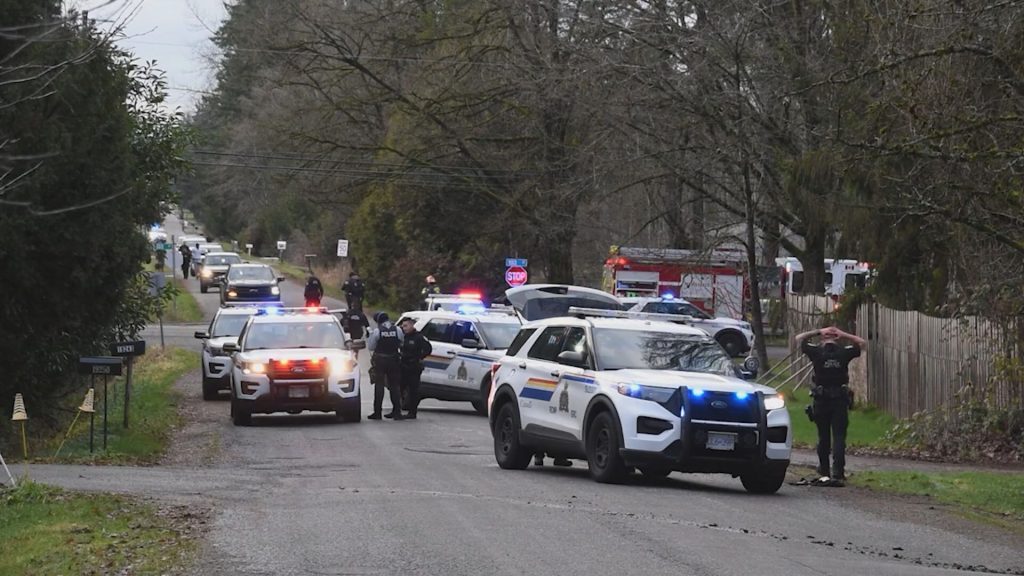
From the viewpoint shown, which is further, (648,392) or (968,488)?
(968,488)

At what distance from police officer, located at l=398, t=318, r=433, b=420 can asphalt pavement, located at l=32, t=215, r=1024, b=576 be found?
235 inches

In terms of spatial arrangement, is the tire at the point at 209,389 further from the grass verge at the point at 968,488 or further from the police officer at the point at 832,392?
the police officer at the point at 832,392

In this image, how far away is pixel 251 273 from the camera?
60312mm

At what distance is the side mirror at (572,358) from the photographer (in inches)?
662

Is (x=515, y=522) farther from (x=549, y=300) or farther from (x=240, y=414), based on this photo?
(x=549, y=300)

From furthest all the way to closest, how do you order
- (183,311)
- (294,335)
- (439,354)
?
(183,311)
(439,354)
(294,335)

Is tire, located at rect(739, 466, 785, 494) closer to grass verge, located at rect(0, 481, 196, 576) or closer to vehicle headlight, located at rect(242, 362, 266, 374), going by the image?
grass verge, located at rect(0, 481, 196, 576)

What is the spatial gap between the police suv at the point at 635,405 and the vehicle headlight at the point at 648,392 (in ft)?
0.03

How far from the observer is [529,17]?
4472cm

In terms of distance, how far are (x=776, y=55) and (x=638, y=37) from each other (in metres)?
2.96

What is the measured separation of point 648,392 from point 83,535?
20.1 ft

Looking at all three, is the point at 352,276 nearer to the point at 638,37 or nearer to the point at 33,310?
the point at 638,37

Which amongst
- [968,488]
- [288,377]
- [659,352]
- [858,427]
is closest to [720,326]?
[858,427]

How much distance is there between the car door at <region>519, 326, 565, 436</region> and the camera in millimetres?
17266
